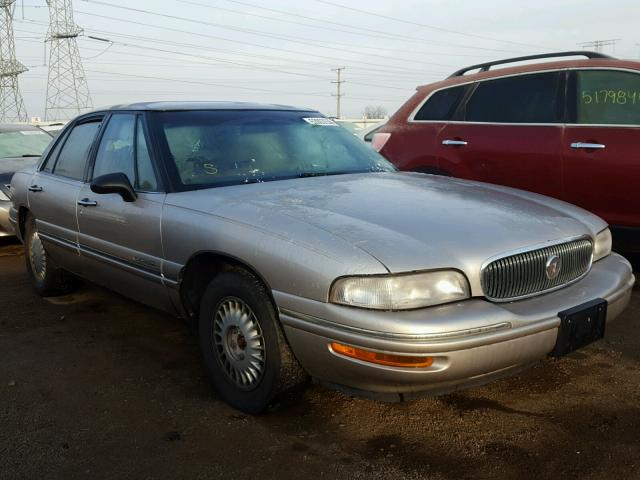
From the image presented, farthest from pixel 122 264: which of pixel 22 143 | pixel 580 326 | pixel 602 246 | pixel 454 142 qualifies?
pixel 22 143

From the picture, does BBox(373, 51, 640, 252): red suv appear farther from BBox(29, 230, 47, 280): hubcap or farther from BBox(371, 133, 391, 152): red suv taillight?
BBox(29, 230, 47, 280): hubcap

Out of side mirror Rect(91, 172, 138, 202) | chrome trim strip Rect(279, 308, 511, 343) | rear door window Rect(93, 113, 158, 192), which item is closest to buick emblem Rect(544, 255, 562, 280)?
chrome trim strip Rect(279, 308, 511, 343)

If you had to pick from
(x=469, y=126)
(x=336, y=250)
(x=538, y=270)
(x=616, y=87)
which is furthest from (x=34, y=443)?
(x=616, y=87)

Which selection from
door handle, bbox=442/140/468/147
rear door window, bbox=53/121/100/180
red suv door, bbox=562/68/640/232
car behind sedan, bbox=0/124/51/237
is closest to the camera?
rear door window, bbox=53/121/100/180

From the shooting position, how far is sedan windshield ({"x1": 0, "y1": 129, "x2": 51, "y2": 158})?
325 inches

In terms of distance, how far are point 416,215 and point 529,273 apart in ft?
1.79

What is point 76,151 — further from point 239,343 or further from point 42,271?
point 239,343

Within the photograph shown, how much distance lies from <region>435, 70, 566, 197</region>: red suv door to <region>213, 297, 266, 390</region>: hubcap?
3.06m

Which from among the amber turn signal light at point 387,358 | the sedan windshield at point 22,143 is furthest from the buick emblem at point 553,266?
the sedan windshield at point 22,143

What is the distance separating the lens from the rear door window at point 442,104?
18.9ft

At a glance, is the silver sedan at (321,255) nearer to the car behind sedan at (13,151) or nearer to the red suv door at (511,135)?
the red suv door at (511,135)

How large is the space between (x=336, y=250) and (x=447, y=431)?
99 cm

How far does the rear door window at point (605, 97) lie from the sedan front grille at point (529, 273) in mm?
2208

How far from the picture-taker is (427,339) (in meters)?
2.39
